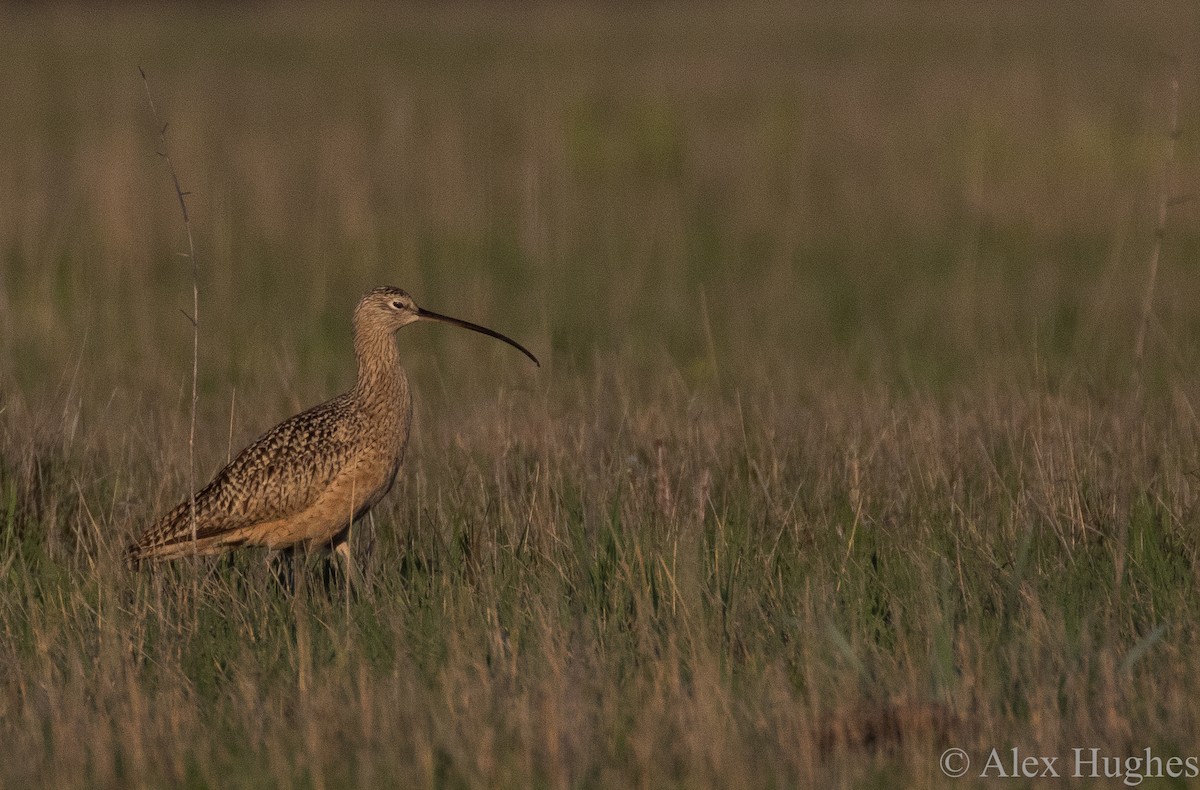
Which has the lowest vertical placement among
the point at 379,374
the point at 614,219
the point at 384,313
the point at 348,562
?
the point at 348,562

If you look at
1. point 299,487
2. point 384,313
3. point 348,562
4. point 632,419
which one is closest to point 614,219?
point 632,419

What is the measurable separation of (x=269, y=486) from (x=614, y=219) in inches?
336

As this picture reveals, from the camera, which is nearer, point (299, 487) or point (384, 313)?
point (299, 487)

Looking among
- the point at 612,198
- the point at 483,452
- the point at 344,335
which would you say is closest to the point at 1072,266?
the point at 612,198

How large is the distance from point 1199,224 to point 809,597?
31.1 feet

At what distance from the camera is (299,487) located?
561 centimetres

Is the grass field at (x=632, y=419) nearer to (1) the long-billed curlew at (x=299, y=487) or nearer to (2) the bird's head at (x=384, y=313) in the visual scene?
(1) the long-billed curlew at (x=299, y=487)

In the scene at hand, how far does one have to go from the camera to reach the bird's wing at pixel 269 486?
5.61 meters

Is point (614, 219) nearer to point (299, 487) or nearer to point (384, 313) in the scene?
point (384, 313)

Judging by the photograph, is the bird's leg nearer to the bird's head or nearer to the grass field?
the grass field

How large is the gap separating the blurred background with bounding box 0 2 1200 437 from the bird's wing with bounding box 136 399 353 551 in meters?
1.31

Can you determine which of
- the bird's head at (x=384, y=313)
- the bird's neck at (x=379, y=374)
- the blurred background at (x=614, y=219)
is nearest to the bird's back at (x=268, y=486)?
the bird's neck at (x=379, y=374)

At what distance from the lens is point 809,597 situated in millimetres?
4516

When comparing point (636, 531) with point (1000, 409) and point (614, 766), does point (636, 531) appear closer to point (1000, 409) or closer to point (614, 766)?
point (614, 766)
